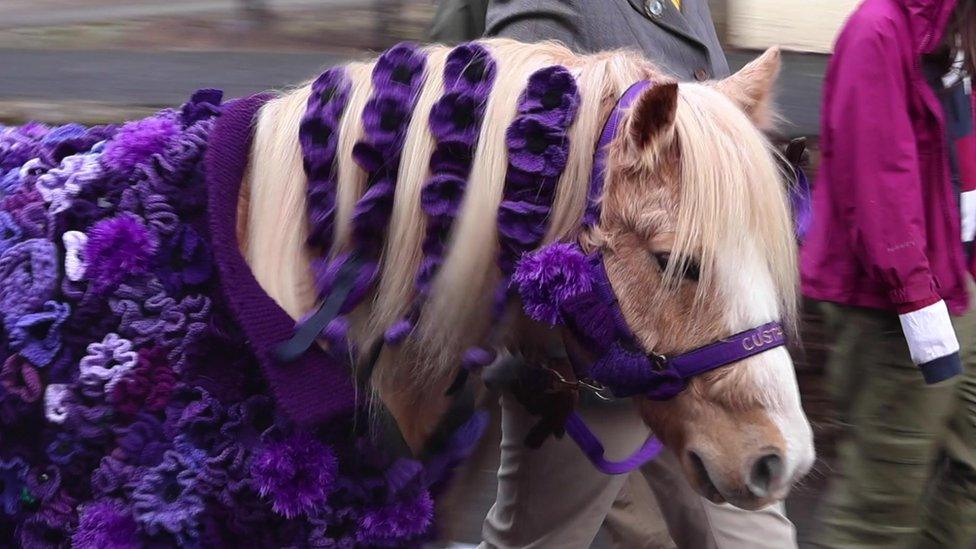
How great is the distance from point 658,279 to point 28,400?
96 centimetres

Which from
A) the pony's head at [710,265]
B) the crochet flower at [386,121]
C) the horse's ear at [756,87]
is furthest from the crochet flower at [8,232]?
the horse's ear at [756,87]

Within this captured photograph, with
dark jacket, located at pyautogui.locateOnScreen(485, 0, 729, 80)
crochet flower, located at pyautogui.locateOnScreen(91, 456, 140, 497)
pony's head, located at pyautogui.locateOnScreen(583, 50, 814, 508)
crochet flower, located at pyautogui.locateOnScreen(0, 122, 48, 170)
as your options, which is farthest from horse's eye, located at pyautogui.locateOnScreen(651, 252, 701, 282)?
crochet flower, located at pyautogui.locateOnScreen(0, 122, 48, 170)

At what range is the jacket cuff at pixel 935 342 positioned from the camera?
7.34ft

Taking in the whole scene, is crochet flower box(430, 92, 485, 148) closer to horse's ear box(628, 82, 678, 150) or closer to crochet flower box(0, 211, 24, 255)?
horse's ear box(628, 82, 678, 150)

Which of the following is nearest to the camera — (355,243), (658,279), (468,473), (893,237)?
(658,279)

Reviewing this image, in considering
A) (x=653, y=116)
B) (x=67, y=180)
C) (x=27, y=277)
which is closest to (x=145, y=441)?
(x=27, y=277)

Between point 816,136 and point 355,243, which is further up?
point 355,243

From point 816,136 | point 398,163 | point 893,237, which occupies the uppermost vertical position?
point 398,163

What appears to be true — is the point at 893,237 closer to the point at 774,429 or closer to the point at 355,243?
the point at 774,429

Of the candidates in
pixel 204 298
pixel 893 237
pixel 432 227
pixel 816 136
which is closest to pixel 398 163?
pixel 432 227

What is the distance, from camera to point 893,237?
2.24m

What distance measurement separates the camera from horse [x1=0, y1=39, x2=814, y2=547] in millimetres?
1577

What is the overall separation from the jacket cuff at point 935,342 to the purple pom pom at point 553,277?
1008mm

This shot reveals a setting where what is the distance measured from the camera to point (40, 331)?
1.64m
